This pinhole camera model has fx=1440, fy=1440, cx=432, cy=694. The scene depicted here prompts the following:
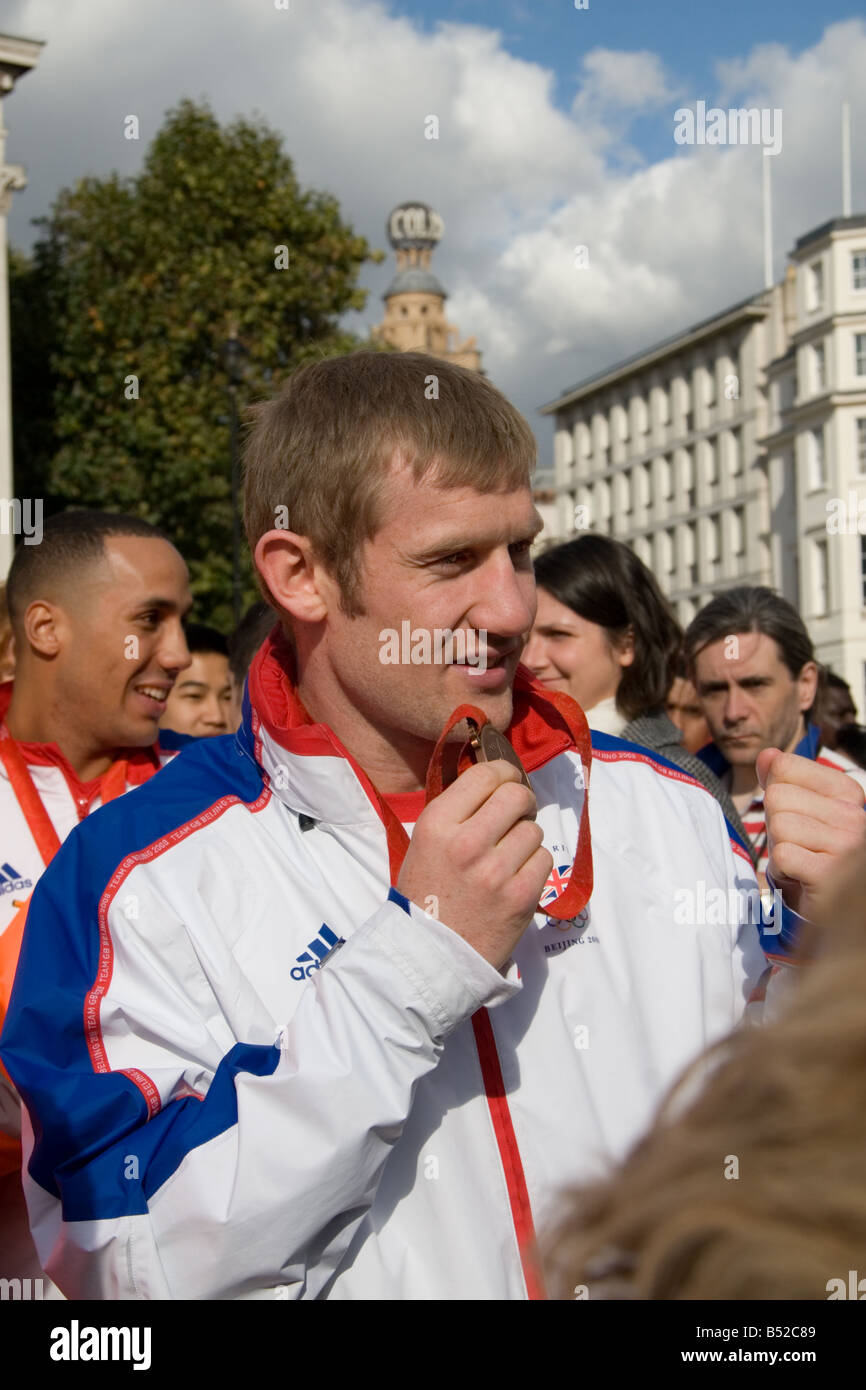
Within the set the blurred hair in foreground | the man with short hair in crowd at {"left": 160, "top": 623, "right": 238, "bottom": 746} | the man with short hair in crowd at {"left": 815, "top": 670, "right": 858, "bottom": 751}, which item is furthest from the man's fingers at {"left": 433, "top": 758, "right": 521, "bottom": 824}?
the man with short hair in crowd at {"left": 160, "top": 623, "right": 238, "bottom": 746}

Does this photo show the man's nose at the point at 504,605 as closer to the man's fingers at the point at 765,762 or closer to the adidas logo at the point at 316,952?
the man's fingers at the point at 765,762

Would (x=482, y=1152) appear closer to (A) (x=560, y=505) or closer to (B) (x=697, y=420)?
(B) (x=697, y=420)

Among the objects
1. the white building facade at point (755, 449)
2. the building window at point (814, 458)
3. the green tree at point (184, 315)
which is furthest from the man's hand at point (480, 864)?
the building window at point (814, 458)

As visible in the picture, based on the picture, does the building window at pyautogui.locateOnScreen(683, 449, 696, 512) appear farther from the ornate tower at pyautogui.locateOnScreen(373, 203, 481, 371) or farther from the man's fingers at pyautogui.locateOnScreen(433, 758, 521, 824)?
the man's fingers at pyautogui.locateOnScreen(433, 758, 521, 824)

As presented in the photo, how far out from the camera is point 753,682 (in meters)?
5.59

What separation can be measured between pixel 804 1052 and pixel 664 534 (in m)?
73.4

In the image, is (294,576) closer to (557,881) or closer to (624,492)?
(557,881)

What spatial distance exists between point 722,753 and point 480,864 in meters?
4.11

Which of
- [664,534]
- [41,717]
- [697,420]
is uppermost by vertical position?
[697,420]

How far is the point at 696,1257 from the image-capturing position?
87 centimetres

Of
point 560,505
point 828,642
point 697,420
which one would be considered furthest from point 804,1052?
point 560,505

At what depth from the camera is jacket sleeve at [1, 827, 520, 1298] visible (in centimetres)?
170

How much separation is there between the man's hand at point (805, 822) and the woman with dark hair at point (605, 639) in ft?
9.43

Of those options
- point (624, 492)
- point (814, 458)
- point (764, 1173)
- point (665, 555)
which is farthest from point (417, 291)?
point (764, 1173)
